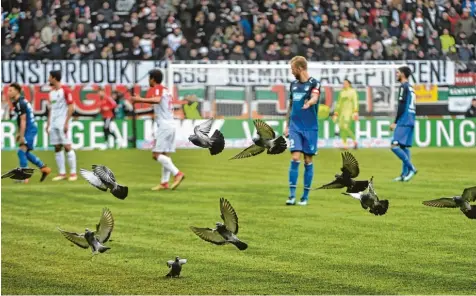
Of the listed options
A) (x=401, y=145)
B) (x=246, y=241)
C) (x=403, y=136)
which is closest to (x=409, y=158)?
(x=401, y=145)

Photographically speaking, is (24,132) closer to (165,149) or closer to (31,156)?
(31,156)

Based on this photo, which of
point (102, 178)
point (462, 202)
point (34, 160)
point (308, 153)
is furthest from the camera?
point (34, 160)

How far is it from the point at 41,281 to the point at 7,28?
31.3 metres

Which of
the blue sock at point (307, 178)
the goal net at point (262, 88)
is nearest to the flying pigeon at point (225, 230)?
the blue sock at point (307, 178)

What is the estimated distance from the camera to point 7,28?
39.1 meters

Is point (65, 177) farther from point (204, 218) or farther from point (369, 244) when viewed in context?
point (369, 244)

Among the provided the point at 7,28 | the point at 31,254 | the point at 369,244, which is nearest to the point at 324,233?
the point at 369,244

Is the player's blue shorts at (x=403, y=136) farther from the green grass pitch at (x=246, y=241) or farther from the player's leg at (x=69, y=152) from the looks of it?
the player's leg at (x=69, y=152)

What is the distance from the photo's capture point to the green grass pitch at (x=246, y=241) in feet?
28.3

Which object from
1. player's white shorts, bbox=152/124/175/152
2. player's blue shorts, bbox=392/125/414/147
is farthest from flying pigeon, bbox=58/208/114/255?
player's blue shorts, bbox=392/125/414/147

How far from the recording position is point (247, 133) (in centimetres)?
3244

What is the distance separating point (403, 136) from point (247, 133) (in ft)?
41.7

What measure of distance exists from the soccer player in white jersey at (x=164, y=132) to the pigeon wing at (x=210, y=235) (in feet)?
34.3

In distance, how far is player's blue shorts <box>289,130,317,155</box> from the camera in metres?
15.5
